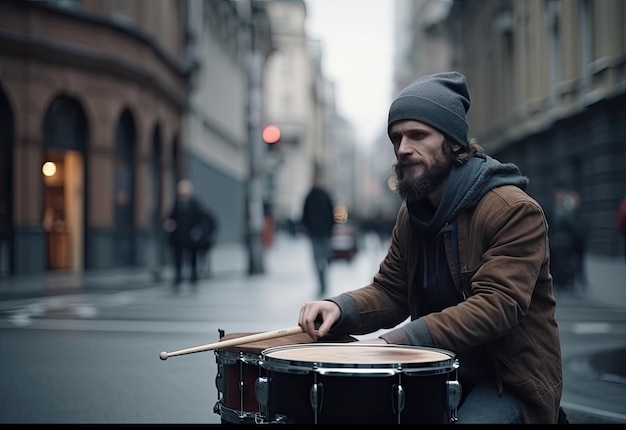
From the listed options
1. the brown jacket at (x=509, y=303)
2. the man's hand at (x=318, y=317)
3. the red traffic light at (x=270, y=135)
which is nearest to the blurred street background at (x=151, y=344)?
the man's hand at (x=318, y=317)

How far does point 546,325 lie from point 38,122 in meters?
18.9

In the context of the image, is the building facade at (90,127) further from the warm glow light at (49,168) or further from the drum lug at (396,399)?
the drum lug at (396,399)

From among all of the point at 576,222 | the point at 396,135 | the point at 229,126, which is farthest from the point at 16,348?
the point at 229,126

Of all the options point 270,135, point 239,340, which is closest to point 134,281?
point 270,135

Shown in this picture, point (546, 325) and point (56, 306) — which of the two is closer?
point (546, 325)

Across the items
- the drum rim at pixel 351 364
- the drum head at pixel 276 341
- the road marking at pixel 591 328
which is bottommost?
the road marking at pixel 591 328

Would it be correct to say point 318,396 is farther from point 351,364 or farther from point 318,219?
point 318,219

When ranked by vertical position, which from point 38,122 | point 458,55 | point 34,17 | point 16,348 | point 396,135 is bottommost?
point 16,348

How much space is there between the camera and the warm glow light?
21194 mm

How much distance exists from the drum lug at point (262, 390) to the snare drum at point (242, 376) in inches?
3.0

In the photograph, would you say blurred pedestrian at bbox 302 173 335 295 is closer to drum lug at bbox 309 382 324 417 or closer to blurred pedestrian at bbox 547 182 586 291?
blurred pedestrian at bbox 547 182 586 291

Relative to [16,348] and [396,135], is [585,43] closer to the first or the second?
[16,348]

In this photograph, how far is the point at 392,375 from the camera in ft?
8.73

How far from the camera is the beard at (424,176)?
10.4 ft
